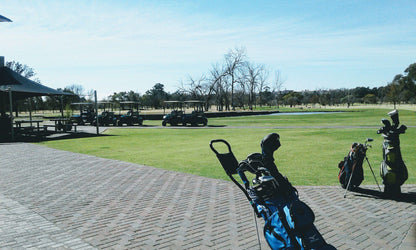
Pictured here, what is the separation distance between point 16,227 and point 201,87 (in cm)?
6226

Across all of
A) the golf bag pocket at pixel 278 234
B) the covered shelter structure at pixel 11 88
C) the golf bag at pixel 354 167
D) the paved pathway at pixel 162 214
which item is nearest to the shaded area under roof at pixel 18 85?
the covered shelter structure at pixel 11 88

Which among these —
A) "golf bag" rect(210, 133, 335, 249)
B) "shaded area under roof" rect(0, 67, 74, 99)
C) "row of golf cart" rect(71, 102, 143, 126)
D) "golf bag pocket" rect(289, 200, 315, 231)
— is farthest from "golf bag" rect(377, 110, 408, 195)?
"row of golf cart" rect(71, 102, 143, 126)

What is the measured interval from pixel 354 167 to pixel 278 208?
12.4 ft

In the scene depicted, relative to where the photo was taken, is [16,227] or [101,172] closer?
[16,227]

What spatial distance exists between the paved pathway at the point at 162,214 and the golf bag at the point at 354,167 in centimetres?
21

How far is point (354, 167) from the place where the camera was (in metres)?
5.98

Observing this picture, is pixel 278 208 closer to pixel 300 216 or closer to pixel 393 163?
pixel 300 216

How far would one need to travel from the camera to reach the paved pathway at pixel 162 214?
4.07 m

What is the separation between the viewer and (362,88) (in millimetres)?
119438

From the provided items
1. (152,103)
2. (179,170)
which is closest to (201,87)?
(152,103)

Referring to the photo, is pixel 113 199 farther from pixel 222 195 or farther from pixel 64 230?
pixel 222 195

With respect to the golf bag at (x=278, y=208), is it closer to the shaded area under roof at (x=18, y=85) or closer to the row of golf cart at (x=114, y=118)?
the shaded area under roof at (x=18, y=85)

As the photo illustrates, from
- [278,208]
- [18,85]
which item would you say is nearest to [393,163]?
[278,208]

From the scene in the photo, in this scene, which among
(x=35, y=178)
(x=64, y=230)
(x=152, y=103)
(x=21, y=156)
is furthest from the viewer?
(x=152, y=103)
